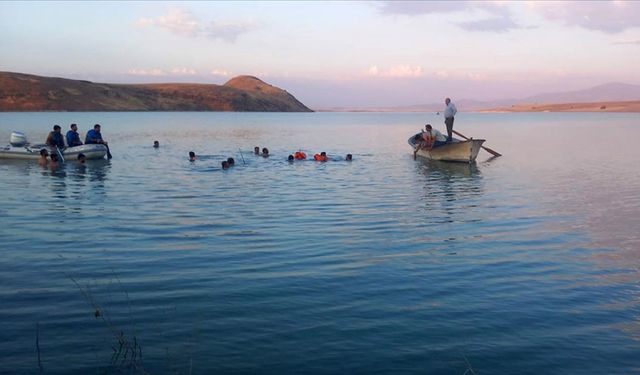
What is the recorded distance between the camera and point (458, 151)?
106 ft

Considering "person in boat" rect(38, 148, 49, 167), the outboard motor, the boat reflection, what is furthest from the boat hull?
the boat reflection

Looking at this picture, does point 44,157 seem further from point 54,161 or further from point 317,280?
point 317,280

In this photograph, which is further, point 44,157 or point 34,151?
point 34,151

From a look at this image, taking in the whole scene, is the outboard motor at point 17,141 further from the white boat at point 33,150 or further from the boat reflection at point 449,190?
the boat reflection at point 449,190

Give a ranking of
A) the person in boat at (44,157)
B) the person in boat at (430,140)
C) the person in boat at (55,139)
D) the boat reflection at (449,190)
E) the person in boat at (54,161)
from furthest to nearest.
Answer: the person in boat at (430,140) → the person in boat at (55,139) → the person in boat at (44,157) → the person in boat at (54,161) → the boat reflection at (449,190)

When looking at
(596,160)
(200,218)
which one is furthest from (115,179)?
(596,160)

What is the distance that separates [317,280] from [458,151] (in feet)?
76.7

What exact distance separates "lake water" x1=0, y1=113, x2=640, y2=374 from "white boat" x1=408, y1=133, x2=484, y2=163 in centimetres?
944

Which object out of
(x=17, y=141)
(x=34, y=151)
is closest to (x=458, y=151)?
(x=34, y=151)

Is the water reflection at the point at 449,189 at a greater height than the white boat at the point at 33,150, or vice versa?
the white boat at the point at 33,150

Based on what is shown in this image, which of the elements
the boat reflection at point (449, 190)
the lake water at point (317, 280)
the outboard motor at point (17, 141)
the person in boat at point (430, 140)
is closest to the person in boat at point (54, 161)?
the outboard motor at point (17, 141)

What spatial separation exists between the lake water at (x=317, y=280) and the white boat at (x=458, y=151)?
9.44m

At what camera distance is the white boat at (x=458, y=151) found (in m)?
31.7

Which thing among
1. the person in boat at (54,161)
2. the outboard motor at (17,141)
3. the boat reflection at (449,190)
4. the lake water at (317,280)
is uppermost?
the outboard motor at (17,141)
